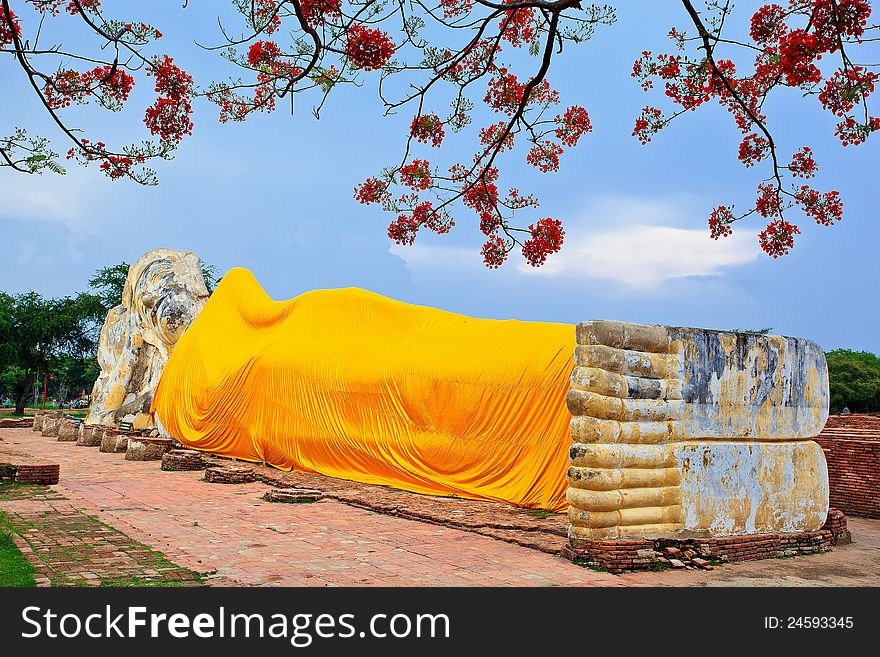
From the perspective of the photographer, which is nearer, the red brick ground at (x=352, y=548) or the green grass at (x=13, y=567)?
the green grass at (x=13, y=567)

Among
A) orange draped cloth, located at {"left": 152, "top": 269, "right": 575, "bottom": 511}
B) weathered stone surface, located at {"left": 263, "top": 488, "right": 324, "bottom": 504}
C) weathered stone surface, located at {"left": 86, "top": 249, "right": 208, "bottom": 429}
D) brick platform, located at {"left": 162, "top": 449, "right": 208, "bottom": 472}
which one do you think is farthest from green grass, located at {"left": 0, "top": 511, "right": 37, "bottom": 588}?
weathered stone surface, located at {"left": 86, "top": 249, "right": 208, "bottom": 429}

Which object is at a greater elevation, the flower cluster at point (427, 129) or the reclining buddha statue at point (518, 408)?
the flower cluster at point (427, 129)

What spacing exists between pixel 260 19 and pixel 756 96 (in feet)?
13.2

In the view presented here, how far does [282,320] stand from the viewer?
688 inches

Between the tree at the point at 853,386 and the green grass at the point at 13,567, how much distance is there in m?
31.2

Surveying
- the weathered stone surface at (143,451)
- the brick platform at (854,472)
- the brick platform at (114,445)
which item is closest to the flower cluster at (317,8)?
the brick platform at (854,472)

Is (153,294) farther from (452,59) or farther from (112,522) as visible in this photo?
(452,59)

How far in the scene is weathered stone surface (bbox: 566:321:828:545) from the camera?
7.64 m

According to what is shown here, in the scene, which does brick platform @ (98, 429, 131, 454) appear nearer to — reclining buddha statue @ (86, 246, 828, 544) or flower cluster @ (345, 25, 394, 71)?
reclining buddha statue @ (86, 246, 828, 544)

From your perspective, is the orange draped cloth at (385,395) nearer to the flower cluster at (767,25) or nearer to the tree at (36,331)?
the flower cluster at (767,25)

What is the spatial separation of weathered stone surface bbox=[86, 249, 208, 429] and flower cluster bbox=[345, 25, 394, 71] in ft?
59.2

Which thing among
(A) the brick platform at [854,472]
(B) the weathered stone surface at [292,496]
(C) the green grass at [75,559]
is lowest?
(C) the green grass at [75,559]

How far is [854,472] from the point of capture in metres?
11.9

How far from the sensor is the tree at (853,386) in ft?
109
